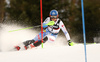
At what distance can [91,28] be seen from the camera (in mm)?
17922

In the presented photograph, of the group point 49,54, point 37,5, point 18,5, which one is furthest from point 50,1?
point 49,54

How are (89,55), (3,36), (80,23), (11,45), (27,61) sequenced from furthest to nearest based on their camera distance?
(80,23) → (3,36) → (11,45) → (89,55) → (27,61)

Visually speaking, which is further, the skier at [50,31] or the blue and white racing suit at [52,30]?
the blue and white racing suit at [52,30]

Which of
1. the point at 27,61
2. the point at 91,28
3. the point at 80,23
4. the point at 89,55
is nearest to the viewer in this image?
the point at 27,61

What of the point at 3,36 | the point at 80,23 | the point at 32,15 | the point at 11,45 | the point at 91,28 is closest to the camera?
the point at 11,45

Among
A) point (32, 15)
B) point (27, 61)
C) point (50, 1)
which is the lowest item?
point (27, 61)

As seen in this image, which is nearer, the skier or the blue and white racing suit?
the skier

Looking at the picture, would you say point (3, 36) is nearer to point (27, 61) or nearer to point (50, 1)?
point (27, 61)

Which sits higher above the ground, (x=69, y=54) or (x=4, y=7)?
(x=4, y=7)

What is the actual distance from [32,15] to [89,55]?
12.6m

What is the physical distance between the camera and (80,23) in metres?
19.4

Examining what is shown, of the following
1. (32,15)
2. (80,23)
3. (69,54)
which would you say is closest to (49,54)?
(69,54)

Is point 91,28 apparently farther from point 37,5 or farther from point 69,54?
point 69,54

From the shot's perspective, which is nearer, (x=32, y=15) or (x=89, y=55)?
(x=89, y=55)
